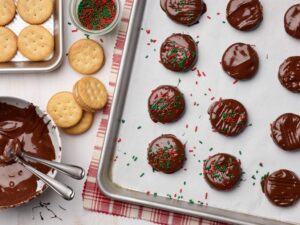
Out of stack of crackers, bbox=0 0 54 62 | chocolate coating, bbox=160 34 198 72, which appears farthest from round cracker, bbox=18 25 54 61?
chocolate coating, bbox=160 34 198 72

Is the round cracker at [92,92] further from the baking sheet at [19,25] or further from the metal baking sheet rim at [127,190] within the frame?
the baking sheet at [19,25]

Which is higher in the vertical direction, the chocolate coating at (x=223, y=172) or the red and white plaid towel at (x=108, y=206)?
the chocolate coating at (x=223, y=172)

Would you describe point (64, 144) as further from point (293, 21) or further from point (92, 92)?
point (293, 21)

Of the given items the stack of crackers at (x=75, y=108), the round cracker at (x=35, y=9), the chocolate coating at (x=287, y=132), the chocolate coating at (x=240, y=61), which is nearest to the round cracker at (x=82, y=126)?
the stack of crackers at (x=75, y=108)

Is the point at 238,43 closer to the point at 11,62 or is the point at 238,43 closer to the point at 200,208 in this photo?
the point at 200,208

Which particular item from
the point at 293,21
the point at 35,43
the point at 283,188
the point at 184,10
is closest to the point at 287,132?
the point at 283,188

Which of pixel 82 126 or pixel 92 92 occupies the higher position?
pixel 92 92

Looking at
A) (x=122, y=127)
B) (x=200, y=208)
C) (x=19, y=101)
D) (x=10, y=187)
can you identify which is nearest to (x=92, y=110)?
(x=122, y=127)
